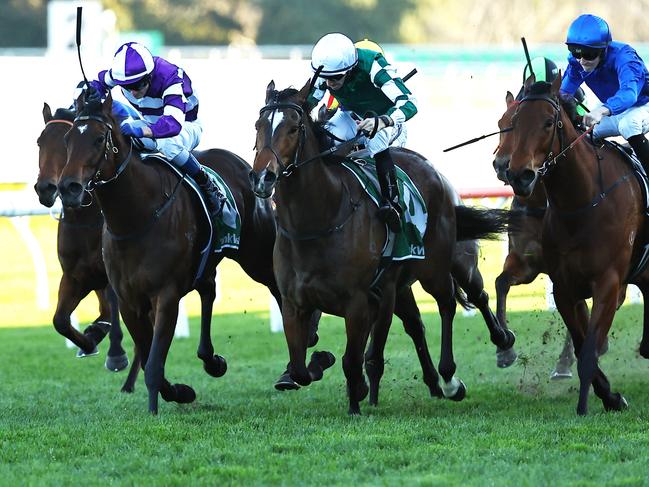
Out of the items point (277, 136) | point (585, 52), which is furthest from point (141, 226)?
point (585, 52)

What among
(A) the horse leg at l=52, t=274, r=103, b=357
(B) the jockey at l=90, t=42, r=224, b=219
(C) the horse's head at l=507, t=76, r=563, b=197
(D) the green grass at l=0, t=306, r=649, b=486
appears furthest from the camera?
(A) the horse leg at l=52, t=274, r=103, b=357

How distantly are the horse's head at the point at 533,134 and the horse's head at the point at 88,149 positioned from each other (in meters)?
2.06

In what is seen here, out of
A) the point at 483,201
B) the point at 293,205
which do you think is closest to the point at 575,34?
the point at 293,205

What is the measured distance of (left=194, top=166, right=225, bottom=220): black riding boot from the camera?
296 inches

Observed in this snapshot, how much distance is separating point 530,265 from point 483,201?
4443mm

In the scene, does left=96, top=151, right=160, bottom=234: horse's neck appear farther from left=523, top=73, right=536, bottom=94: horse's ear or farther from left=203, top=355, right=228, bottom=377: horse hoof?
left=523, top=73, right=536, bottom=94: horse's ear

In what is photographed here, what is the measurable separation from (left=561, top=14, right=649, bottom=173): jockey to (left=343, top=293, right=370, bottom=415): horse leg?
1.49m

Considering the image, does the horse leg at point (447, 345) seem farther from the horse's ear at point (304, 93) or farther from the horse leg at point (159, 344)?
the horse's ear at point (304, 93)

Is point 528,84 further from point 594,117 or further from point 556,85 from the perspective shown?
point 594,117

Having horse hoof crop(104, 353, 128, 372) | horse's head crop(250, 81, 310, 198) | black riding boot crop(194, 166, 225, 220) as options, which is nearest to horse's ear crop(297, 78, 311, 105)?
horse's head crop(250, 81, 310, 198)

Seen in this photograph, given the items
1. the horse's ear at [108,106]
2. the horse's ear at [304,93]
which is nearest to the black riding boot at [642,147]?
the horse's ear at [304,93]

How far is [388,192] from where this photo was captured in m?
7.05

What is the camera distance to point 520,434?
5957mm

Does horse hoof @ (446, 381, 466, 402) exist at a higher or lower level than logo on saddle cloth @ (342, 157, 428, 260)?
lower
